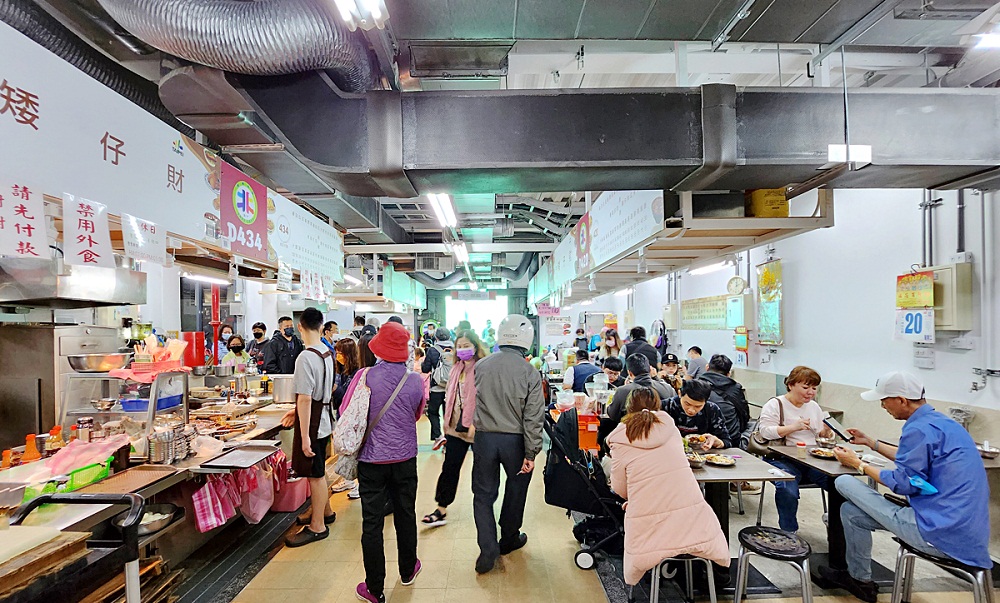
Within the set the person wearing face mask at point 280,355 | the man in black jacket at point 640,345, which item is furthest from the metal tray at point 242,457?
the man in black jacket at point 640,345

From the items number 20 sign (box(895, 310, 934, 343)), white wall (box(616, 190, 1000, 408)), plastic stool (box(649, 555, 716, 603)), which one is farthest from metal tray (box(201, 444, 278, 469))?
white wall (box(616, 190, 1000, 408))

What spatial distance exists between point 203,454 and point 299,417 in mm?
706

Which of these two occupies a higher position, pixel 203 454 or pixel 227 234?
pixel 227 234

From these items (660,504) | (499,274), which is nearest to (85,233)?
(660,504)

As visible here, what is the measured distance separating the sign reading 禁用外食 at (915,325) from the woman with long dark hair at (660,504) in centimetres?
291

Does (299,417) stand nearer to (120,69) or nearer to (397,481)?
(397,481)

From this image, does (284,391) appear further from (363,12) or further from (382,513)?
(363,12)

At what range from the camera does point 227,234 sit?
11.8 feet

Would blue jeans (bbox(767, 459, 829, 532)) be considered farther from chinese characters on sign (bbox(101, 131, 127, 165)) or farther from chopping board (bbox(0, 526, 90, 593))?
chinese characters on sign (bbox(101, 131, 127, 165))

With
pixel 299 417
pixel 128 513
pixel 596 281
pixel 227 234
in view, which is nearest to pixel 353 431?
pixel 299 417

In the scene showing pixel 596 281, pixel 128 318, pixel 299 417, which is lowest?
pixel 299 417

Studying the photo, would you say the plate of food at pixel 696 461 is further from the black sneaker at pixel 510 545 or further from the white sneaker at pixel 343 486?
the white sneaker at pixel 343 486

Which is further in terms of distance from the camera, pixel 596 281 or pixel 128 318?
pixel 596 281

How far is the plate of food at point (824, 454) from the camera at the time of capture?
3508 mm
